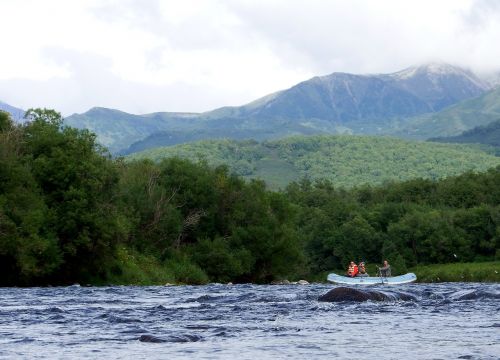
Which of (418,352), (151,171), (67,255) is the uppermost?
(151,171)

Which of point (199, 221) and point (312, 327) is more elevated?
point (199, 221)

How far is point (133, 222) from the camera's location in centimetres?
7869

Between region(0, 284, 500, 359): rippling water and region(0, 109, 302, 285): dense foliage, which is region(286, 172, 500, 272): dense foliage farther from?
region(0, 284, 500, 359): rippling water

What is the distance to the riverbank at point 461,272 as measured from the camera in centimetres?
12288

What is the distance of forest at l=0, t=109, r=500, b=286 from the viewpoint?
2394 inches

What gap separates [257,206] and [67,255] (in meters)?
31.4

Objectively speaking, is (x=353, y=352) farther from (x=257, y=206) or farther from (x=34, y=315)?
(x=257, y=206)

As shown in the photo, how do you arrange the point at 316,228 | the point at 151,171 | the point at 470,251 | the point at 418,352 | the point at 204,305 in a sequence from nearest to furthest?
the point at 418,352 → the point at 204,305 → the point at 151,171 → the point at 470,251 → the point at 316,228

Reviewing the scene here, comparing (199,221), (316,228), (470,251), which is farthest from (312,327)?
(316,228)

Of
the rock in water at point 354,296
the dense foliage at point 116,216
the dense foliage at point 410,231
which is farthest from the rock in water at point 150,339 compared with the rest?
the dense foliage at point 410,231

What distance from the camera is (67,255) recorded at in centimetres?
6475

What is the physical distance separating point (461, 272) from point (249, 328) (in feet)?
337

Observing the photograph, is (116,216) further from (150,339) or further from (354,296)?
(150,339)

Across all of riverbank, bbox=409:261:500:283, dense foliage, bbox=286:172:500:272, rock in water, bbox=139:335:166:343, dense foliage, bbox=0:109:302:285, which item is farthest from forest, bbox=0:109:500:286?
rock in water, bbox=139:335:166:343
